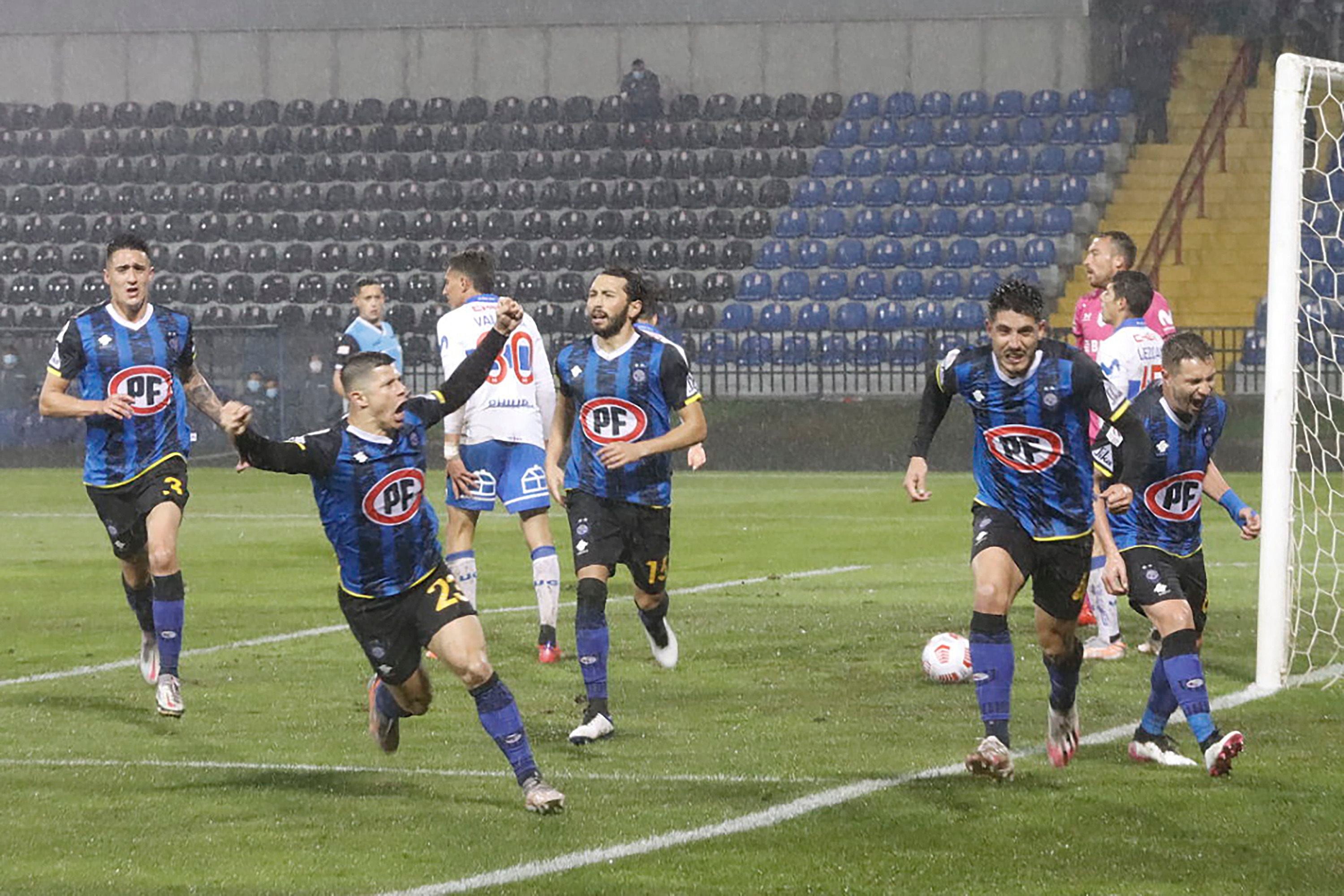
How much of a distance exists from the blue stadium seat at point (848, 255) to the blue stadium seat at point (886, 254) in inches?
6.8

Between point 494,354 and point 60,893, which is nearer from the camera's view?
point 60,893

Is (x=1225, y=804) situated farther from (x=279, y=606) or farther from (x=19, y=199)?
(x=19, y=199)

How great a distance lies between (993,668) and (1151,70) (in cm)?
2961

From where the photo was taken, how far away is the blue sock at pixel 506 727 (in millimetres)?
6371

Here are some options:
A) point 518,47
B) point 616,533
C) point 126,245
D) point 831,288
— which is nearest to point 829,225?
point 831,288

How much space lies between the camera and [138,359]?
9.01 meters

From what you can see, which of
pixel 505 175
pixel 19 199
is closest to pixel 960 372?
pixel 505 175

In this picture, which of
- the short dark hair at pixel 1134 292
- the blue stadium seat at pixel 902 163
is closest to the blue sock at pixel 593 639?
the short dark hair at pixel 1134 292

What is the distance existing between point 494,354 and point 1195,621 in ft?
9.45

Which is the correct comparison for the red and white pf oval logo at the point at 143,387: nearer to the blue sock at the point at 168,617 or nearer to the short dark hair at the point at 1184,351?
the blue sock at the point at 168,617

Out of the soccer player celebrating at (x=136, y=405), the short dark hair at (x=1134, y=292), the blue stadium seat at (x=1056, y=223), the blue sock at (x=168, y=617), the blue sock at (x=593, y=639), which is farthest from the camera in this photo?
the blue stadium seat at (x=1056, y=223)

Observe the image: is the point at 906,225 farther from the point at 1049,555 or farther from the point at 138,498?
the point at 1049,555

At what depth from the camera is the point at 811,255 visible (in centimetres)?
3341

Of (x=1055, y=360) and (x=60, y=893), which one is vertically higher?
Result: (x=1055, y=360)
